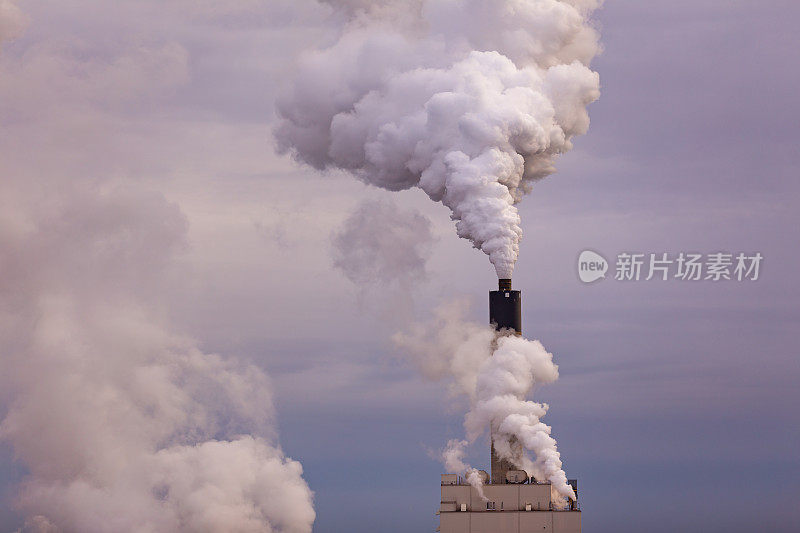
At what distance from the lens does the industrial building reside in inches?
4274

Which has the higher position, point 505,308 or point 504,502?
point 505,308

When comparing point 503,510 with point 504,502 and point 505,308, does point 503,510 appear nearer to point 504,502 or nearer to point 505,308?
point 504,502

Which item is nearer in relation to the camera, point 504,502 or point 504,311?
point 504,502

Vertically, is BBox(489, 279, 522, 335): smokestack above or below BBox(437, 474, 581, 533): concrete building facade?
above

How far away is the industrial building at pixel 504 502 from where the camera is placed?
10856 cm

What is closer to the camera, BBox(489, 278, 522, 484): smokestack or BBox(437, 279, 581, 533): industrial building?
BBox(437, 279, 581, 533): industrial building

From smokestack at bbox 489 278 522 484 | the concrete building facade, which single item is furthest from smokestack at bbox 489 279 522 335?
the concrete building facade

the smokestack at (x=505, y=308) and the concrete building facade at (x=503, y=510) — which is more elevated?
the smokestack at (x=505, y=308)

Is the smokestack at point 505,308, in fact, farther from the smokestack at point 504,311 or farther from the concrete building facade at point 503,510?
the concrete building facade at point 503,510

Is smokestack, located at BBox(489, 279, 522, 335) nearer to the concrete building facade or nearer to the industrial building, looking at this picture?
the industrial building

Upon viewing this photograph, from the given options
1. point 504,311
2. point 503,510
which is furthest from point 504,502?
point 504,311

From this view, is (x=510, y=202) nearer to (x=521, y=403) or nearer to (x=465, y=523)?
(x=521, y=403)

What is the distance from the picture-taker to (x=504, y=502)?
10975cm

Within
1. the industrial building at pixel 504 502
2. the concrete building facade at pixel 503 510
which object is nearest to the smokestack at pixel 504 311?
the industrial building at pixel 504 502
